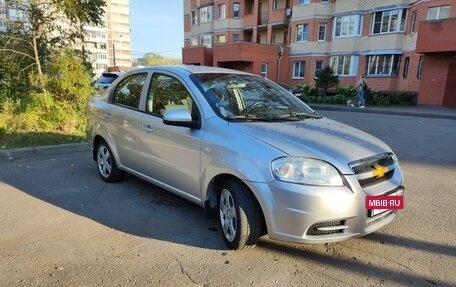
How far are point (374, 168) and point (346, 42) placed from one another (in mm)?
27957

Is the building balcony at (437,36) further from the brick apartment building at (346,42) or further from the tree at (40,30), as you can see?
the tree at (40,30)

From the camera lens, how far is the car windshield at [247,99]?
363 cm

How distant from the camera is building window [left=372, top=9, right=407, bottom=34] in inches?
992

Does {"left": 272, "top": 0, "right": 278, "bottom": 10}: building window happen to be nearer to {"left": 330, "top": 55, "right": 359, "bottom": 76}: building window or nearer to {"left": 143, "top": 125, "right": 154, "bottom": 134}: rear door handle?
{"left": 330, "top": 55, "right": 359, "bottom": 76}: building window

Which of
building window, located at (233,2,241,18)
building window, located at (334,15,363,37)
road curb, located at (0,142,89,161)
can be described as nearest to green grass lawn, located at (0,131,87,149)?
road curb, located at (0,142,89,161)

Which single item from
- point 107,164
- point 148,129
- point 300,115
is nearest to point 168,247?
point 148,129

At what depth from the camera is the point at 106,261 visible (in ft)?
10.2

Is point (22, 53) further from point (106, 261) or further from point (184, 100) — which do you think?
point (106, 261)

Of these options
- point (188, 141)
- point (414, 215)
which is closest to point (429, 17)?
point (414, 215)

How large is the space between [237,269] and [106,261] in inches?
44.7

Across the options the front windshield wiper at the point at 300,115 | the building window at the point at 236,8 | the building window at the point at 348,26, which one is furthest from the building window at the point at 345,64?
the front windshield wiper at the point at 300,115

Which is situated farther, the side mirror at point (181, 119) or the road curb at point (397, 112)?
the road curb at point (397, 112)

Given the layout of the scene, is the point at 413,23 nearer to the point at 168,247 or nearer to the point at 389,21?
the point at 389,21

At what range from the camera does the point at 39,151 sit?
6836 mm
